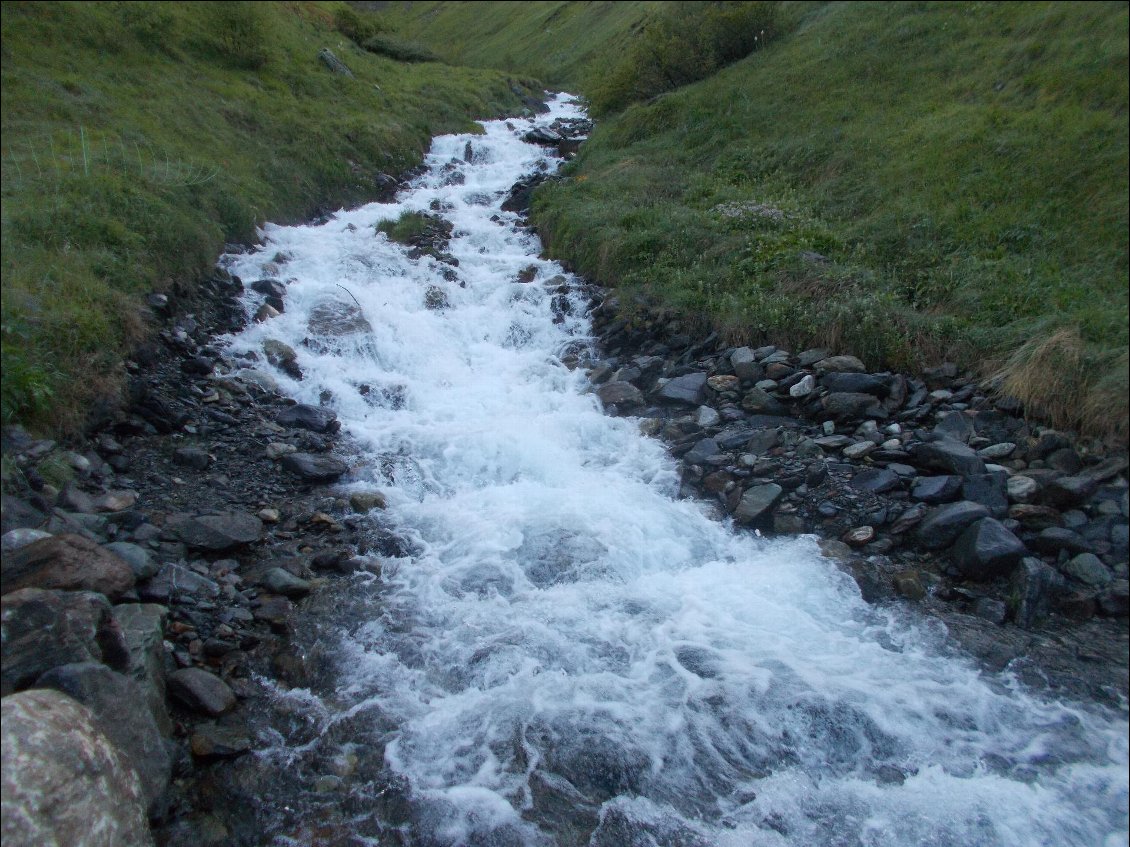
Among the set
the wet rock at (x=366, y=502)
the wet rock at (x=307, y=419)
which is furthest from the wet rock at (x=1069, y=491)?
the wet rock at (x=307, y=419)

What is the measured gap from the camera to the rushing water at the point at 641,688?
5.62 metres

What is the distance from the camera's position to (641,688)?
22.4ft

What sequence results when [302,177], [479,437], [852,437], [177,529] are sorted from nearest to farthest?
[177,529] < [852,437] < [479,437] < [302,177]

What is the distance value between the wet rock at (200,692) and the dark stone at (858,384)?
8589 mm

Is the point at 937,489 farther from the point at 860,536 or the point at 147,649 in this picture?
the point at 147,649

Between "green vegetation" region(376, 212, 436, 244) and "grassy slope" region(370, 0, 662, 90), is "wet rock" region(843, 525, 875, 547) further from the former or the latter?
"grassy slope" region(370, 0, 662, 90)

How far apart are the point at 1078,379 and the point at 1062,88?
721cm

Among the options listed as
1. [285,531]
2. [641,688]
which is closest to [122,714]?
[285,531]

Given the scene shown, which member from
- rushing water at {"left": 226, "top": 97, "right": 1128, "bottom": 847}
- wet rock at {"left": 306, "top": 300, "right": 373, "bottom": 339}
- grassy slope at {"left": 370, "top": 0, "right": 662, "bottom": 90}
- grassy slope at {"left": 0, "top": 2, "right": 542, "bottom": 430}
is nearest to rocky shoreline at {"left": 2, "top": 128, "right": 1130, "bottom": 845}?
rushing water at {"left": 226, "top": 97, "right": 1128, "bottom": 847}

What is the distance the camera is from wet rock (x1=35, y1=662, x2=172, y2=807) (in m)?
5.23

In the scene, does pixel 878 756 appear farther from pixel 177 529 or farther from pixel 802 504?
pixel 177 529

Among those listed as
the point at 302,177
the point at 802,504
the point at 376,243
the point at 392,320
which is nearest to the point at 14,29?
the point at 302,177

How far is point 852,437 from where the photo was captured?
32.3 feet

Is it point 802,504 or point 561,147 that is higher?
point 561,147
